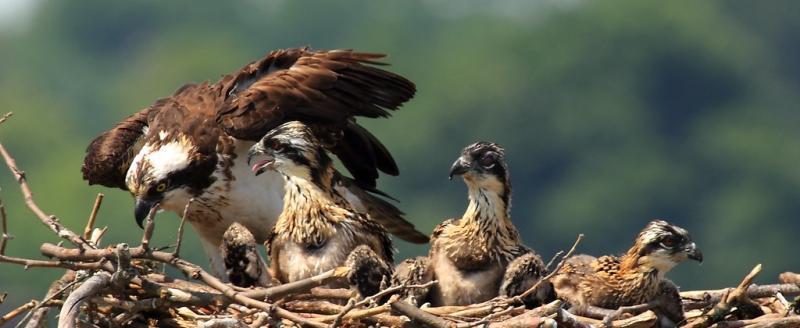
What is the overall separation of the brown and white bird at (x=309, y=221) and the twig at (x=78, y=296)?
140cm

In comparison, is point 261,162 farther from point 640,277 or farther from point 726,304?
point 726,304

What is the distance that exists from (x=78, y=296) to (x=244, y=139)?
262 cm

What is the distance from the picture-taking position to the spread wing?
12211mm

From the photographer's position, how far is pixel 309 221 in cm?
1120

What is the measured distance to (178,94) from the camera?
13.0 meters

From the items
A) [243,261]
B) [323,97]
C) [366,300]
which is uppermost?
[323,97]

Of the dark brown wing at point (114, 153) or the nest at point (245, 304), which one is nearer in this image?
the nest at point (245, 304)

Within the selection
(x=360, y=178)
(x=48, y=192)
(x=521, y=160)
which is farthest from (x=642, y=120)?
(x=360, y=178)

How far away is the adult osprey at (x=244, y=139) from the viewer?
12148mm

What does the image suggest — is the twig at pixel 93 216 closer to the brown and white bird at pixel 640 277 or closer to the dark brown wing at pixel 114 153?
the dark brown wing at pixel 114 153

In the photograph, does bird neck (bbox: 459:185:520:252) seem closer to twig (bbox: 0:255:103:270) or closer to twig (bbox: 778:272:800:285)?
twig (bbox: 778:272:800:285)

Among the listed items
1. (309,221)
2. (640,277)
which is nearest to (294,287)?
(309,221)

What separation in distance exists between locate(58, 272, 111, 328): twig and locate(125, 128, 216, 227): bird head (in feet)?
6.32

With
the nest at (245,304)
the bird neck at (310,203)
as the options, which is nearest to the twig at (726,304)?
the nest at (245,304)
